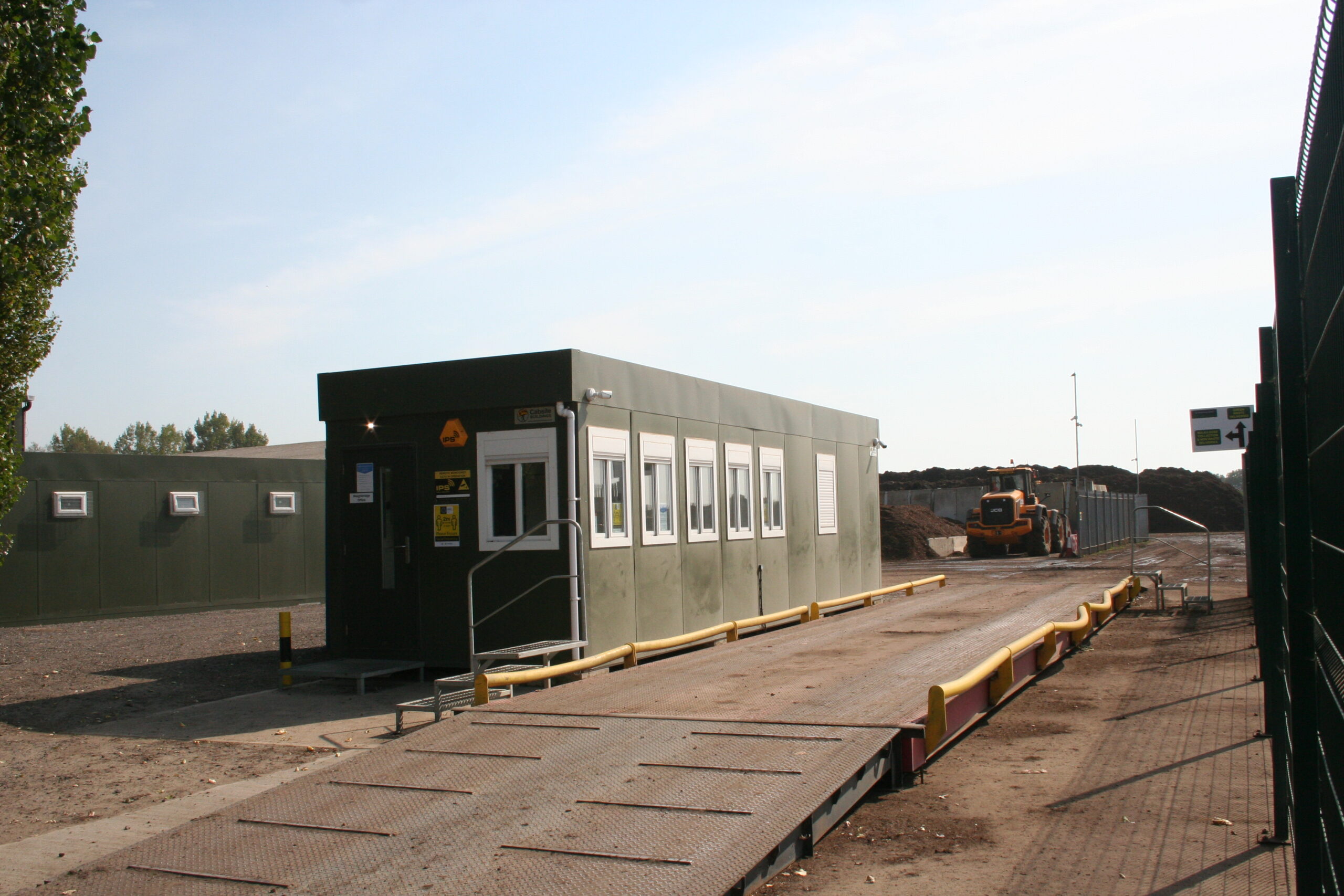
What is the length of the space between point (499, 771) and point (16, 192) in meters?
10.4

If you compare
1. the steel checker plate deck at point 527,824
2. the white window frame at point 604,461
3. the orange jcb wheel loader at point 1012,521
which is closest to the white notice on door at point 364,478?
the white window frame at point 604,461

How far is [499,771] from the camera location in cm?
616

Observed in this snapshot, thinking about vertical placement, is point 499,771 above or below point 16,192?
below

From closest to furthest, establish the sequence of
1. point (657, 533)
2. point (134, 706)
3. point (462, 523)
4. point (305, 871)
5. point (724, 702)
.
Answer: point (305, 871) → point (724, 702) → point (134, 706) → point (462, 523) → point (657, 533)

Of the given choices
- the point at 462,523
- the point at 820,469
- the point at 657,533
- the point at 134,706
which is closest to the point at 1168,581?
the point at 820,469

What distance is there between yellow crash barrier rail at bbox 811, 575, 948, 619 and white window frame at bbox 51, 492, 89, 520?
44.1ft

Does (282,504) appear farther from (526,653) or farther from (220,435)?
(220,435)

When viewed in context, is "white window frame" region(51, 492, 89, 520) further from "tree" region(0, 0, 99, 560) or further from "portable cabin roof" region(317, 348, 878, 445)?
"portable cabin roof" region(317, 348, 878, 445)

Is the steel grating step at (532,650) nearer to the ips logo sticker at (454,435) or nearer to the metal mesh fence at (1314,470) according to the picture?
the ips logo sticker at (454,435)

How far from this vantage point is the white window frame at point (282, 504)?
2298 centimetres

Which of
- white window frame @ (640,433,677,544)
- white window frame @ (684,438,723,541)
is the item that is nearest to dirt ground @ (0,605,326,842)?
white window frame @ (640,433,677,544)

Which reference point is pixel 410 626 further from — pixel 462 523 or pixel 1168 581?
pixel 1168 581

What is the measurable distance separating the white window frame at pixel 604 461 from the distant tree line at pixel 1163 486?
55.7 m

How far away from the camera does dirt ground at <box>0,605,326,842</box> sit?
746 centimetres
